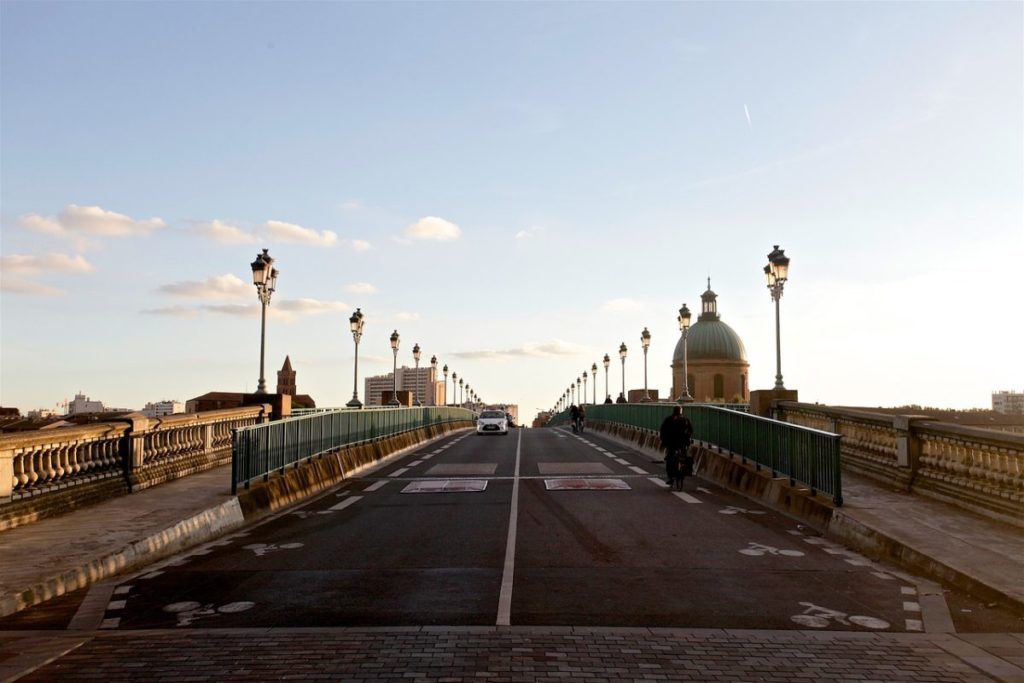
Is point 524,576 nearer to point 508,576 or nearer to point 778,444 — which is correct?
point 508,576

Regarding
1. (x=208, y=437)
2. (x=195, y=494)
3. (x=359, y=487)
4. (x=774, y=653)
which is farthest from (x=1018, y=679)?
(x=208, y=437)

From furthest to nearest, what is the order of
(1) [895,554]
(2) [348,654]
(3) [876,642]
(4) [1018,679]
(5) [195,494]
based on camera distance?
1. (5) [195,494]
2. (1) [895,554]
3. (3) [876,642]
4. (2) [348,654]
5. (4) [1018,679]

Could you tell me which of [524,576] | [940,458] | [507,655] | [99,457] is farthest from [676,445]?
[507,655]

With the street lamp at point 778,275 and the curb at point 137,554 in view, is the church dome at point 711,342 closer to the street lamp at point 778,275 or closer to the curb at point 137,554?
the street lamp at point 778,275

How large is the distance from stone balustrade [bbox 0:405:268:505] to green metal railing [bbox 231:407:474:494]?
1.39 m

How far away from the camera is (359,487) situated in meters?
18.0

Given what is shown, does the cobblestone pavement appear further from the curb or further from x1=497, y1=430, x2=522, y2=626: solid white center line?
the curb

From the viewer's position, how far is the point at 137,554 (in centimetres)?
970

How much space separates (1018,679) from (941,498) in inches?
295

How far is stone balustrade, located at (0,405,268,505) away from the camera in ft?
36.8

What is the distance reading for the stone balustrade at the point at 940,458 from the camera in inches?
430

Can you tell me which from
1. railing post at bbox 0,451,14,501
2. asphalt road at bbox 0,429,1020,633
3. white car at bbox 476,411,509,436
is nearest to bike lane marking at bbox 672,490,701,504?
asphalt road at bbox 0,429,1020,633

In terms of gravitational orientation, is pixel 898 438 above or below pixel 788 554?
above

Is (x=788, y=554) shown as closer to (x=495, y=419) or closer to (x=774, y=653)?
(x=774, y=653)
